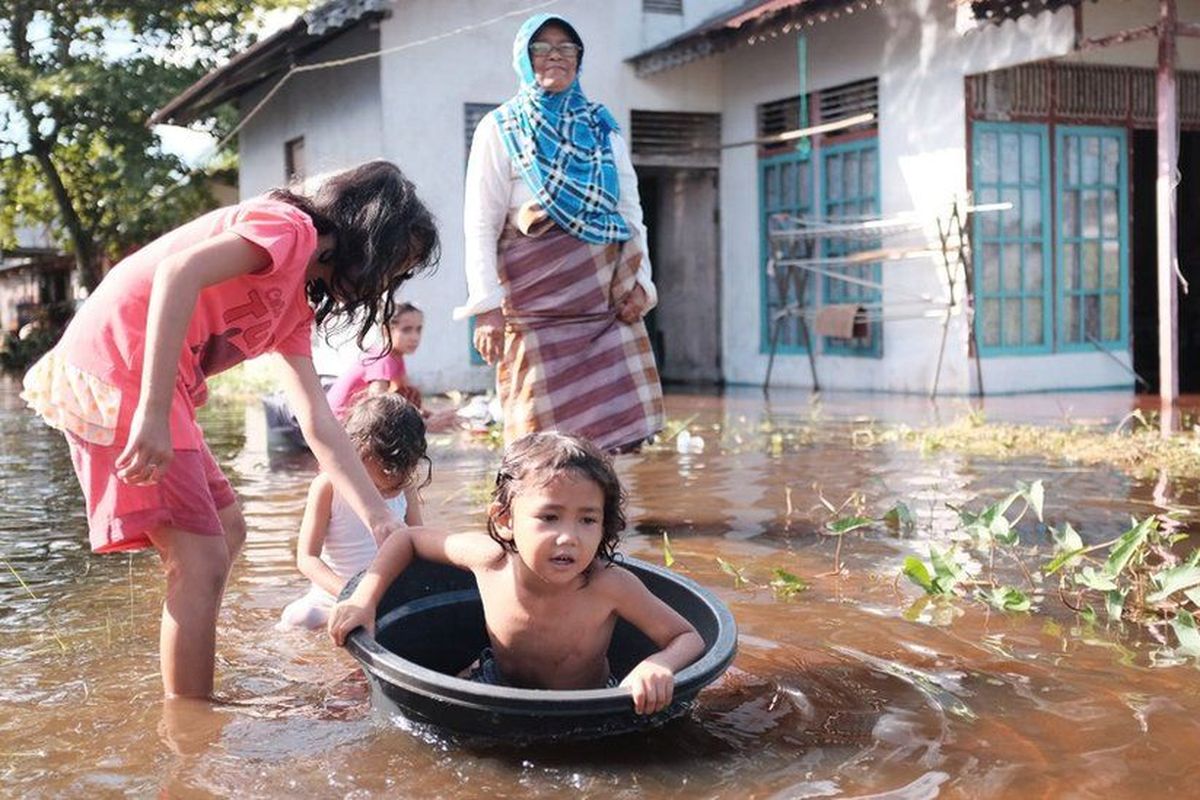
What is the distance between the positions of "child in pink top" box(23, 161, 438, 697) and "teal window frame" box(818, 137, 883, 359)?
9160 millimetres

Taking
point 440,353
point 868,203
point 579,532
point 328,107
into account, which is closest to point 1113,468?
point 579,532

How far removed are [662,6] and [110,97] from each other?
Answer: 9.66 meters

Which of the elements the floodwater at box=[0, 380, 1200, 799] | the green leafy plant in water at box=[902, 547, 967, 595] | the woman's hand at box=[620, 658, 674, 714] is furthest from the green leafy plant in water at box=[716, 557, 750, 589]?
the woman's hand at box=[620, 658, 674, 714]

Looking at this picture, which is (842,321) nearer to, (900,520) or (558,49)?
(900,520)

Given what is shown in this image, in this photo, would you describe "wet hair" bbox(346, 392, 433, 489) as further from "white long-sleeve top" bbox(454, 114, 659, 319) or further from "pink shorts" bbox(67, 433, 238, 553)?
"white long-sleeve top" bbox(454, 114, 659, 319)

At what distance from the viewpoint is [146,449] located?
255 centimetres

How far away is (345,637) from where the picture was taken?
2.75 metres

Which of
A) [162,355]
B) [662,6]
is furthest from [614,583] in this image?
A: [662,6]

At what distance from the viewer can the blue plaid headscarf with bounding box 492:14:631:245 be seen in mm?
4801

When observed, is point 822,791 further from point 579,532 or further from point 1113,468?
point 1113,468

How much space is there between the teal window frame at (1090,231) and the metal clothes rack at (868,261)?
36.3 inches

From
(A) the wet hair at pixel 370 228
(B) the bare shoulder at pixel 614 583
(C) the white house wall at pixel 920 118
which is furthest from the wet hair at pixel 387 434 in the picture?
(C) the white house wall at pixel 920 118

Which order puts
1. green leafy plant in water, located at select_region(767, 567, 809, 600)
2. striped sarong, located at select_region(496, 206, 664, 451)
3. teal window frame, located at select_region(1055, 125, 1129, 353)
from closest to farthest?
green leafy plant in water, located at select_region(767, 567, 809, 600) → striped sarong, located at select_region(496, 206, 664, 451) → teal window frame, located at select_region(1055, 125, 1129, 353)

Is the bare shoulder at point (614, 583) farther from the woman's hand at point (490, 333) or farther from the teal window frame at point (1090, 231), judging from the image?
the teal window frame at point (1090, 231)
